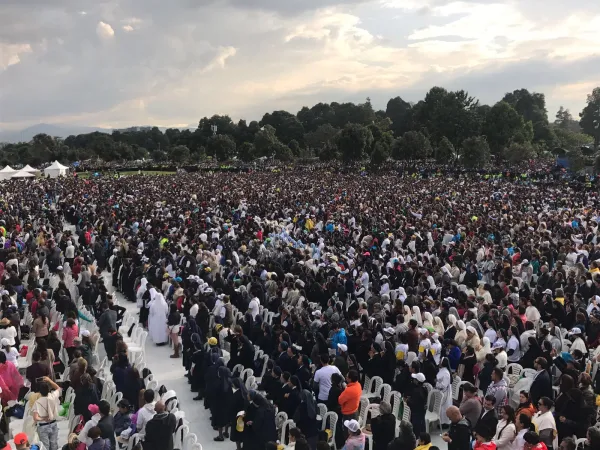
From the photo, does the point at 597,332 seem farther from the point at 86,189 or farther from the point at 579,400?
the point at 86,189

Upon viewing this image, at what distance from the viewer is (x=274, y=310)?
11086mm

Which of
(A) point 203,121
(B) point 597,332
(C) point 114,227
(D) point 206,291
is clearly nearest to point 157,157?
(A) point 203,121

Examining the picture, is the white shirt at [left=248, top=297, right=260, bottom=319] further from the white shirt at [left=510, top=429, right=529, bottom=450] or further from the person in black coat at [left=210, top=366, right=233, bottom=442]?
the white shirt at [left=510, top=429, right=529, bottom=450]

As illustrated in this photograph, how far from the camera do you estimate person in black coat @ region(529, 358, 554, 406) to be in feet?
21.1

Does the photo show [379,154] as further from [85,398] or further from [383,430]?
[383,430]

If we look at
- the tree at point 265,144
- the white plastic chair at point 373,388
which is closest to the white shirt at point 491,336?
the white plastic chair at point 373,388

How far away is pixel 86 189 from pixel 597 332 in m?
30.9

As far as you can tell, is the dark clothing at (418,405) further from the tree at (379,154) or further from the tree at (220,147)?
the tree at (220,147)

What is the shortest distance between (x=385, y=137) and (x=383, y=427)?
181ft

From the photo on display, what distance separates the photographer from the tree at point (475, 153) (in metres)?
47.0

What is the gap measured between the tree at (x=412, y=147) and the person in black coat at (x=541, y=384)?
158 ft

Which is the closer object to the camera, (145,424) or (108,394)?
(145,424)

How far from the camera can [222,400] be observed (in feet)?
23.3

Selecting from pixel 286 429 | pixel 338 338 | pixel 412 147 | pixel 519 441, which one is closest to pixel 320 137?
pixel 412 147
